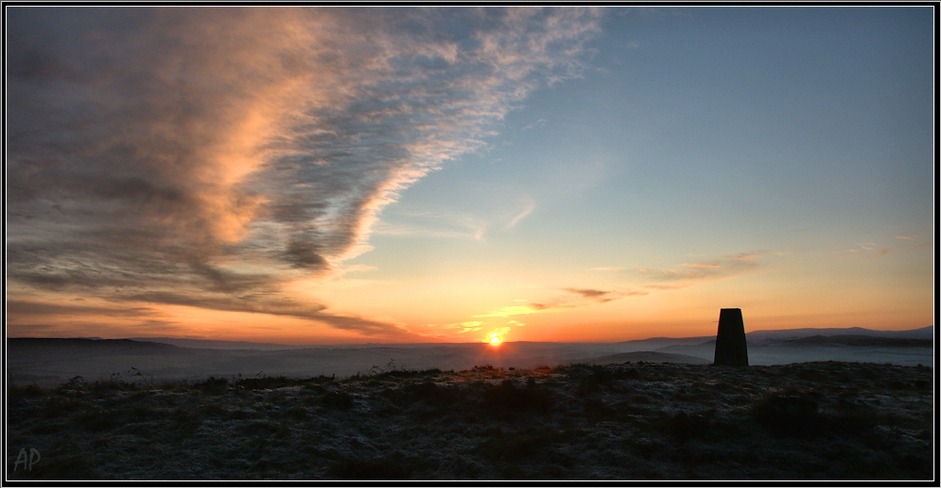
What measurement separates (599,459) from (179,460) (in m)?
7.58

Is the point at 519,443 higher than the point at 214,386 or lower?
lower

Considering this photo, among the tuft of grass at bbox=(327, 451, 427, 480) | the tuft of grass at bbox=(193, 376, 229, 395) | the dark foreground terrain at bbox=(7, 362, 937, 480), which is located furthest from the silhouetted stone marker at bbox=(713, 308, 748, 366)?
the tuft of grass at bbox=(193, 376, 229, 395)

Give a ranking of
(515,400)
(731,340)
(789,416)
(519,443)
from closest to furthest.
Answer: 1. (519,443)
2. (789,416)
3. (515,400)
4. (731,340)

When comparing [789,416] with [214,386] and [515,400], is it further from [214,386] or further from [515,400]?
[214,386]

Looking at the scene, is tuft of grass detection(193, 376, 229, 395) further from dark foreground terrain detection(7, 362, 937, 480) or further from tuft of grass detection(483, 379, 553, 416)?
tuft of grass detection(483, 379, 553, 416)

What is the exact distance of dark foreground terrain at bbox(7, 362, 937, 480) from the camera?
874cm

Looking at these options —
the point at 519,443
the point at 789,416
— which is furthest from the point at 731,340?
the point at 519,443

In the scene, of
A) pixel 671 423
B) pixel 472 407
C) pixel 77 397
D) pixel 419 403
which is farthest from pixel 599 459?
pixel 77 397

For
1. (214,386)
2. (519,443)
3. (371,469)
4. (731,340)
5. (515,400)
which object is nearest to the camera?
(371,469)

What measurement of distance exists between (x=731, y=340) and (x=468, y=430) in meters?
15.7

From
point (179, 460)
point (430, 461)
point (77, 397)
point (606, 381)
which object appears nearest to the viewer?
point (179, 460)

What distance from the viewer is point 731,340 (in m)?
21.7

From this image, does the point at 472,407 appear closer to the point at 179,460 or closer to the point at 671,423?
the point at 671,423

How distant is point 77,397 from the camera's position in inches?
455
